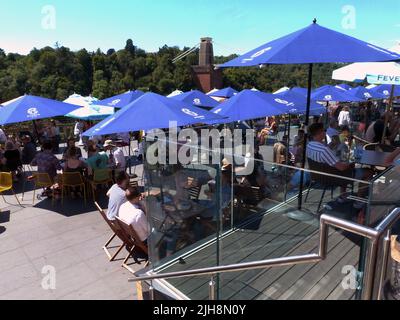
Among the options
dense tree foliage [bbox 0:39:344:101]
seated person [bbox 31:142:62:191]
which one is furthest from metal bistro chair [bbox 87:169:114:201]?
dense tree foliage [bbox 0:39:344:101]

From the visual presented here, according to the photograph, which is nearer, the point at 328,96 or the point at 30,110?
the point at 30,110

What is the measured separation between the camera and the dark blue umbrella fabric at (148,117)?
516 centimetres

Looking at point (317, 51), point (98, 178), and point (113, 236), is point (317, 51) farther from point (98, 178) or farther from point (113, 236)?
point (98, 178)

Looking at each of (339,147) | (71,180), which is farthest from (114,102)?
(339,147)

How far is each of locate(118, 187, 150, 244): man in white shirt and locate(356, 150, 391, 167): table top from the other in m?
3.45

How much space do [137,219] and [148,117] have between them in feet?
6.10

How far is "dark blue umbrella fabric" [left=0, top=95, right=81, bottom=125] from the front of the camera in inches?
279

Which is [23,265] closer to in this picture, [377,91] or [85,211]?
[85,211]

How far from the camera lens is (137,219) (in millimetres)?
4211

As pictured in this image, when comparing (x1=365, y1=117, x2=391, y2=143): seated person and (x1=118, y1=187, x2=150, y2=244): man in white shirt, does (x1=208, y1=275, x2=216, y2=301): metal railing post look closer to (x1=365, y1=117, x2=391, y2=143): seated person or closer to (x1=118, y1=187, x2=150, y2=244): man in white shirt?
(x1=118, y1=187, x2=150, y2=244): man in white shirt

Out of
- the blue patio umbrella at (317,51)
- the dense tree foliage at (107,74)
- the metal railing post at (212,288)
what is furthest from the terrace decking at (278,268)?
the dense tree foliage at (107,74)

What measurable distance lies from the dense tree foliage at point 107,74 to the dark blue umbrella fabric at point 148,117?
53.4 metres
